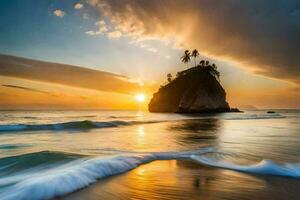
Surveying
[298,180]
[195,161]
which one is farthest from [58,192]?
[298,180]

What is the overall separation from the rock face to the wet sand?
2959 inches

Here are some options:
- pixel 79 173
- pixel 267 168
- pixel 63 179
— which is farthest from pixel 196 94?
A: pixel 63 179

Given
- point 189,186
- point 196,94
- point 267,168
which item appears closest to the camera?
point 189,186

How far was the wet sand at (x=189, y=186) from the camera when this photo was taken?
4.51 metres

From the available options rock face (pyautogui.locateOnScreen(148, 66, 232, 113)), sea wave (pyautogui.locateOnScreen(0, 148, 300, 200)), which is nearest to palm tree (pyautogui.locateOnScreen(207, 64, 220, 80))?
rock face (pyautogui.locateOnScreen(148, 66, 232, 113))

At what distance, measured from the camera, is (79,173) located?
18.7ft

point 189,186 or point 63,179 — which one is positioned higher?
point 63,179

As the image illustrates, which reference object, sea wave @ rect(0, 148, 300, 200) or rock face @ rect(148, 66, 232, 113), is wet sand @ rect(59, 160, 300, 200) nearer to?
sea wave @ rect(0, 148, 300, 200)

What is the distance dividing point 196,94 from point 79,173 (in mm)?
77887

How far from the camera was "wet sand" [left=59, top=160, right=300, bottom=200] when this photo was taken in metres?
4.51

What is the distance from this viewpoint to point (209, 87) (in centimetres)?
8362

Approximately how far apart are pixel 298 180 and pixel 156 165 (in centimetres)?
371

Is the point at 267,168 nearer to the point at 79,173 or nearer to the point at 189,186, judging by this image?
the point at 189,186

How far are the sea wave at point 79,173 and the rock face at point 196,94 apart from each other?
73.6m
